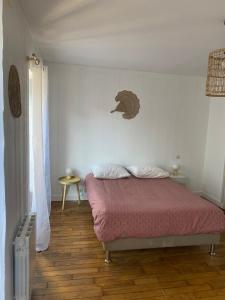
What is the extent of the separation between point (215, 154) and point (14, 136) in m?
3.85

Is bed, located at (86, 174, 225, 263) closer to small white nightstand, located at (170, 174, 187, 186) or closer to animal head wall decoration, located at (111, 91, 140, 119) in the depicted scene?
small white nightstand, located at (170, 174, 187, 186)

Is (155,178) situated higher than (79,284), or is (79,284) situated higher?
(155,178)

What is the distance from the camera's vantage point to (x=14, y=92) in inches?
66.1

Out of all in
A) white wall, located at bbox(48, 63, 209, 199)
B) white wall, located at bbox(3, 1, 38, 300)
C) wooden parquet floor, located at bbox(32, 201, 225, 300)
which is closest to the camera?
white wall, located at bbox(3, 1, 38, 300)

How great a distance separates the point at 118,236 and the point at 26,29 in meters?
2.19

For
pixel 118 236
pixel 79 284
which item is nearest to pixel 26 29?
pixel 118 236

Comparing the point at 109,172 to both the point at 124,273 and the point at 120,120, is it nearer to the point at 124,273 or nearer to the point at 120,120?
the point at 120,120

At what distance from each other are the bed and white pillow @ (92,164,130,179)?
856 mm

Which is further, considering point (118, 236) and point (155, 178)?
point (155, 178)

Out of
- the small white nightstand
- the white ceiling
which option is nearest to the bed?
the small white nightstand

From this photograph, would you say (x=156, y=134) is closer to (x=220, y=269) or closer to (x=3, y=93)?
(x=220, y=269)

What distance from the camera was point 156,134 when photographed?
4.55 meters

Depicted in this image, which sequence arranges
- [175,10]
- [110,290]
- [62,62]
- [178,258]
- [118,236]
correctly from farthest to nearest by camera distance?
[62,62], [178,258], [118,236], [110,290], [175,10]

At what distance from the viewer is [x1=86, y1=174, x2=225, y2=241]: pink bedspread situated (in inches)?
98.2
